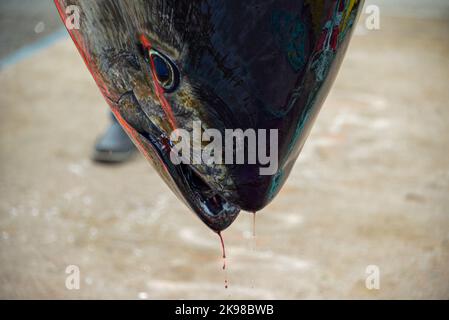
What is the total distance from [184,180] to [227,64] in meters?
0.15

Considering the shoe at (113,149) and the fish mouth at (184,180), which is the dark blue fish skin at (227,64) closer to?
the fish mouth at (184,180)

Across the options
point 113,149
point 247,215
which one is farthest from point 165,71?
point 113,149

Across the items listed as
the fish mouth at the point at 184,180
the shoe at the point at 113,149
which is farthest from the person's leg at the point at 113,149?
the fish mouth at the point at 184,180

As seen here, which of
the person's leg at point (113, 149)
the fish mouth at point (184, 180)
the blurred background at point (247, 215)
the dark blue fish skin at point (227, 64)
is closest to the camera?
the dark blue fish skin at point (227, 64)

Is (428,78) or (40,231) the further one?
(428,78)

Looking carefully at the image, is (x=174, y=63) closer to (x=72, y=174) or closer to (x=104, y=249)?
(x=104, y=249)

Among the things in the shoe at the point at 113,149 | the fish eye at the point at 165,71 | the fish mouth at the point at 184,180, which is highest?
the shoe at the point at 113,149

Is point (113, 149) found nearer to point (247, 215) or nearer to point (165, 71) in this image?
point (247, 215)

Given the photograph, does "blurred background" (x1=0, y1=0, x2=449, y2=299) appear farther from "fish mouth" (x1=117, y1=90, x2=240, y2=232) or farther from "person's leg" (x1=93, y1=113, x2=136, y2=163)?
"fish mouth" (x1=117, y1=90, x2=240, y2=232)

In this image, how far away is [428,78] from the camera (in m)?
4.20

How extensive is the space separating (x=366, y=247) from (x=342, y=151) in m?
0.80

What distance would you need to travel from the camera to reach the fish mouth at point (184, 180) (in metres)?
0.73
